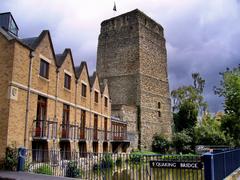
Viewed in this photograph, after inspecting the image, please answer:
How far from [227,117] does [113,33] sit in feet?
78.3

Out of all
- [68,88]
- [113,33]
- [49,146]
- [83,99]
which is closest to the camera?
[49,146]

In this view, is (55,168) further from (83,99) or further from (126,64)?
(126,64)

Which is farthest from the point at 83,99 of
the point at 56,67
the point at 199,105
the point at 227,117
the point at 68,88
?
the point at 199,105

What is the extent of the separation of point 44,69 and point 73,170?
321 inches

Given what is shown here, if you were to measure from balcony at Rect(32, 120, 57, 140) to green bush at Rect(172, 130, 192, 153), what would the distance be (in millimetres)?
25979

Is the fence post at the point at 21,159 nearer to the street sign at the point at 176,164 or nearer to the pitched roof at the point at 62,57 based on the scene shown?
the street sign at the point at 176,164

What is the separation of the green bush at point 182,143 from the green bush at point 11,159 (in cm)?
3030

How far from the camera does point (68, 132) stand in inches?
824

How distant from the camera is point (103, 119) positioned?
30141 millimetres

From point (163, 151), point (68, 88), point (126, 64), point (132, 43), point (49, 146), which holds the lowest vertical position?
point (163, 151)

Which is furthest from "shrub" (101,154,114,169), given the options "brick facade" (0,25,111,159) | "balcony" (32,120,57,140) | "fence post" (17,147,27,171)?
"balcony" (32,120,57,140)

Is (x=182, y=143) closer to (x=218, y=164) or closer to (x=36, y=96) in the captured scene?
(x=36, y=96)

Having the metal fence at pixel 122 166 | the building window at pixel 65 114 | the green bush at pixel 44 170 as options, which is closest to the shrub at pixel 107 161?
the metal fence at pixel 122 166

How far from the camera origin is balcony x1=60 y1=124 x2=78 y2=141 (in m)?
20.2
